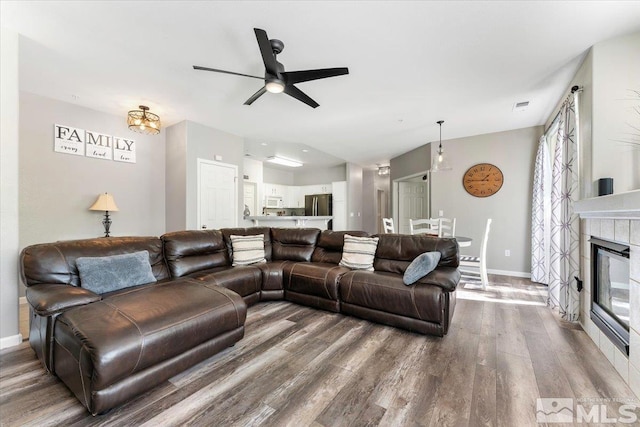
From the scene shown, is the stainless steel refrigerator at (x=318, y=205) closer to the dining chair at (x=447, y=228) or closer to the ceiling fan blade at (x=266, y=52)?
the dining chair at (x=447, y=228)

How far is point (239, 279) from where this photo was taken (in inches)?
114

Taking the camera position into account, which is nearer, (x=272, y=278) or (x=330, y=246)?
(x=272, y=278)

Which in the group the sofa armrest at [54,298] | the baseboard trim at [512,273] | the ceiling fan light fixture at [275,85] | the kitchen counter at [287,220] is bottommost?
the baseboard trim at [512,273]

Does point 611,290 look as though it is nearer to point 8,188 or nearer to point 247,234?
point 247,234

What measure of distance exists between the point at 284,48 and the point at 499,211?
463 cm

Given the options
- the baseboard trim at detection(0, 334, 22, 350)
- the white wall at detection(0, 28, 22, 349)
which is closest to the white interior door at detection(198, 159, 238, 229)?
the white wall at detection(0, 28, 22, 349)

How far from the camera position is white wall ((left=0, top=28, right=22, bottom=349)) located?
219cm

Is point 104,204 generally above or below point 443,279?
above

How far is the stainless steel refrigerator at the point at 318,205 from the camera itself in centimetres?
803

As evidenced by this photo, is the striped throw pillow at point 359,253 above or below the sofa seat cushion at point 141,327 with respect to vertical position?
above

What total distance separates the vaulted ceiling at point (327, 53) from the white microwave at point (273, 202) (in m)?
4.02

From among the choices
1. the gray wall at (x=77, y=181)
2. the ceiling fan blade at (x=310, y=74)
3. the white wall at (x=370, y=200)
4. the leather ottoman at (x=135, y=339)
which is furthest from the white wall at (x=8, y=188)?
the white wall at (x=370, y=200)

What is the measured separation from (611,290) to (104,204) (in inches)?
231

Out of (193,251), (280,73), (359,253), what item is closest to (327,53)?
(280,73)
